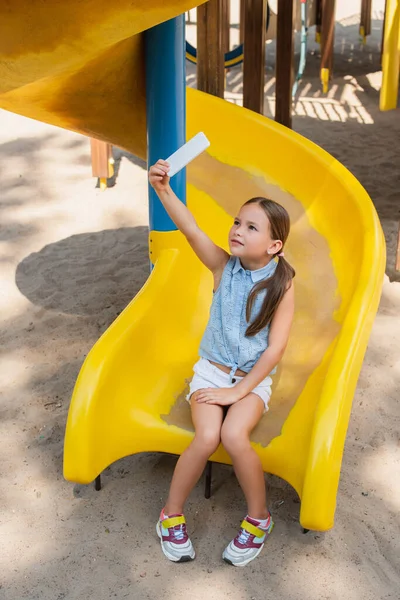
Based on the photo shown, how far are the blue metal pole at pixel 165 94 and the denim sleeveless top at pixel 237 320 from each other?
24.3 inches

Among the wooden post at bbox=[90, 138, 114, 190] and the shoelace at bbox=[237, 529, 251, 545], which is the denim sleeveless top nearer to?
the shoelace at bbox=[237, 529, 251, 545]

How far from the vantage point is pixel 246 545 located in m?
2.01

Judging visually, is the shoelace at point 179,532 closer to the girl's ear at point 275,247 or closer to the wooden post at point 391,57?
the girl's ear at point 275,247

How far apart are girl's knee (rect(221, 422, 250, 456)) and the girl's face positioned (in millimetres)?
442

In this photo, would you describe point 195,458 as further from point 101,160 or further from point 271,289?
point 101,160

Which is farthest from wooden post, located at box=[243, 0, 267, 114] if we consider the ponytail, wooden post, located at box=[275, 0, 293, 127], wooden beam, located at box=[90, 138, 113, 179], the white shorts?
the white shorts

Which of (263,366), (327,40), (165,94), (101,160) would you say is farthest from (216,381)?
(327,40)

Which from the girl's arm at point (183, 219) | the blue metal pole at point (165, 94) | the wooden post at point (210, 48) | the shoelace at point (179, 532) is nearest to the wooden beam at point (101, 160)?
the wooden post at point (210, 48)

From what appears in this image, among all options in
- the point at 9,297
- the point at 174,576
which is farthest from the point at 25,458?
the point at 9,297

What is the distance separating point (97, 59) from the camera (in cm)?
242

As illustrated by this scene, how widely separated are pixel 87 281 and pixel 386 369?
137 cm

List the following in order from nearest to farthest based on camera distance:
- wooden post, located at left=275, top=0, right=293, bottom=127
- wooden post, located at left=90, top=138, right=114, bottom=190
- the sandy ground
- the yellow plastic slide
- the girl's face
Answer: the yellow plastic slide → the sandy ground → the girl's face → wooden post, located at left=275, top=0, right=293, bottom=127 → wooden post, located at left=90, top=138, right=114, bottom=190

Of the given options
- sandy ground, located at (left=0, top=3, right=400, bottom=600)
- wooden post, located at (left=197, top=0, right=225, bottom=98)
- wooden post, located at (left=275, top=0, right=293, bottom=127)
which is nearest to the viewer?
sandy ground, located at (left=0, top=3, right=400, bottom=600)

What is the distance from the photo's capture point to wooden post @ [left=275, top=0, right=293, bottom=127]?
11.4 feet
